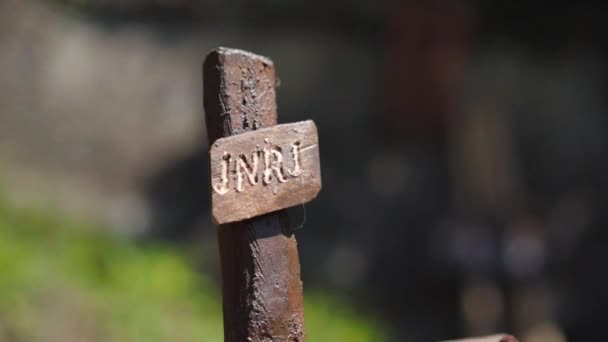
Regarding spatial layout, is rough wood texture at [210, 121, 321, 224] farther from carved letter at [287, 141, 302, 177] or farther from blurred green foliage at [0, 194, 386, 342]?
blurred green foliage at [0, 194, 386, 342]

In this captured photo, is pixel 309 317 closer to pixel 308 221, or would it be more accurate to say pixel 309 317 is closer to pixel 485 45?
pixel 308 221

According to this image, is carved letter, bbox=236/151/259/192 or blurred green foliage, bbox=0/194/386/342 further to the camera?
blurred green foliage, bbox=0/194/386/342

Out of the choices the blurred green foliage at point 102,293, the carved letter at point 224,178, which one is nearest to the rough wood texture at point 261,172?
the carved letter at point 224,178

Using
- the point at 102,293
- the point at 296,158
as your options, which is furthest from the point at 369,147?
the point at 296,158

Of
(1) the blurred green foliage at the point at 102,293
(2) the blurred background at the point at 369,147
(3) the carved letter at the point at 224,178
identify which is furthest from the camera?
(2) the blurred background at the point at 369,147

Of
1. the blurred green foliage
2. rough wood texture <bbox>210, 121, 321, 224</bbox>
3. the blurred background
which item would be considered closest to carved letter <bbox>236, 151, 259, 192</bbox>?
rough wood texture <bbox>210, 121, 321, 224</bbox>

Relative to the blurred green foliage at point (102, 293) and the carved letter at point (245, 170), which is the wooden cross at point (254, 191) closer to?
the carved letter at point (245, 170)

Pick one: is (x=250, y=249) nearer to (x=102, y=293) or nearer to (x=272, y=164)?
(x=272, y=164)
